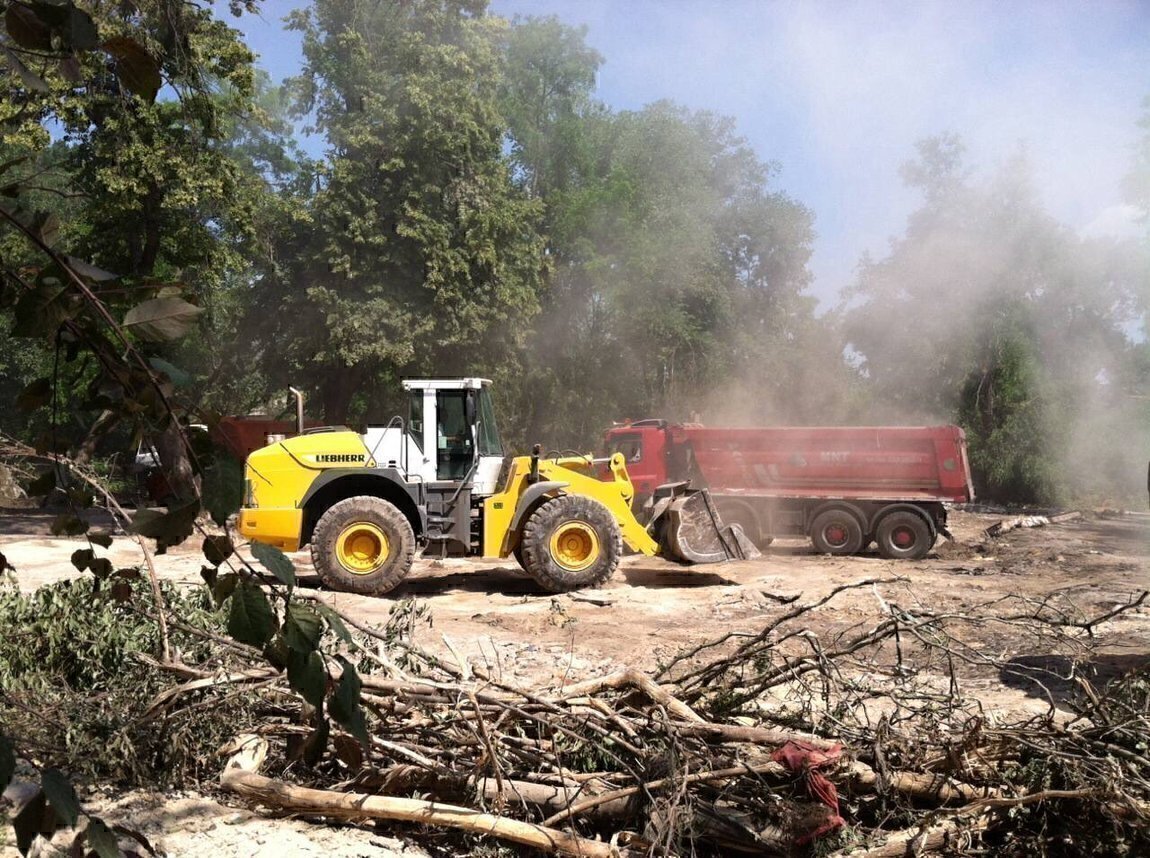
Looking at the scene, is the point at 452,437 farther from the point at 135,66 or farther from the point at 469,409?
the point at 135,66

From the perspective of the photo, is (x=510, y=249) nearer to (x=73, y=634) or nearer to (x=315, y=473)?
(x=315, y=473)

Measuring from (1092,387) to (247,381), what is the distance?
2327cm

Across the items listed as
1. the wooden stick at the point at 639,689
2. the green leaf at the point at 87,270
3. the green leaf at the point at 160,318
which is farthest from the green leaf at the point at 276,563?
the wooden stick at the point at 639,689

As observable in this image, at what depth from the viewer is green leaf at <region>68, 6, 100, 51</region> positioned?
1.31 metres

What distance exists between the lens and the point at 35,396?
5.57ft

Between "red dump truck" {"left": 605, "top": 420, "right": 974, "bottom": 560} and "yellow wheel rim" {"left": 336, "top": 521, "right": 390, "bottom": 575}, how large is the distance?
6.77m

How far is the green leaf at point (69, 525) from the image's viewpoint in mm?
1861

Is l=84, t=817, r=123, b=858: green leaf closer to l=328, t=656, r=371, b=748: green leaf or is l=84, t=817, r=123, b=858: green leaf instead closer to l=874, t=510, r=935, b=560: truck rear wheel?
l=328, t=656, r=371, b=748: green leaf

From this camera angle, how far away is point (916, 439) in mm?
15086

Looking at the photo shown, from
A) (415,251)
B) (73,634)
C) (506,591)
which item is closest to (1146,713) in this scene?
(73,634)

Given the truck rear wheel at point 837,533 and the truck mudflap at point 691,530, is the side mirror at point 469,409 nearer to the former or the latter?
the truck mudflap at point 691,530

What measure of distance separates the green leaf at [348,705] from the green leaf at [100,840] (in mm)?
335

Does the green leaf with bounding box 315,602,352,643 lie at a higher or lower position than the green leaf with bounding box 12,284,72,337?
lower

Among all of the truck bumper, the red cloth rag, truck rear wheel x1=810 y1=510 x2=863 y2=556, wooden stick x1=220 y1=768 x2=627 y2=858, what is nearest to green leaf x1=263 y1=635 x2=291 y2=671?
wooden stick x1=220 y1=768 x2=627 y2=858
